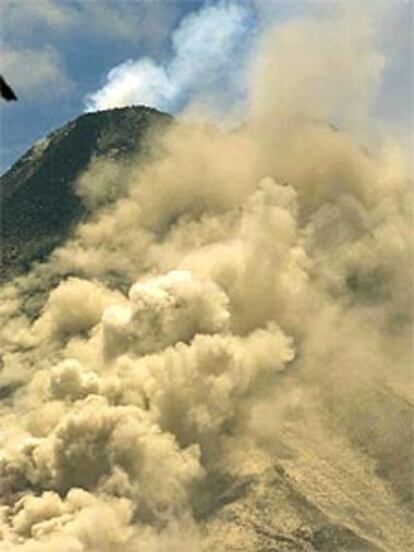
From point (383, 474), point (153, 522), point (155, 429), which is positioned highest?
point (383, 474)

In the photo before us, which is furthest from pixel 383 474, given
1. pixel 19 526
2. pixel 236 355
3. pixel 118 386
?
pixel 19 526

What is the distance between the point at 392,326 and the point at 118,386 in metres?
59.8

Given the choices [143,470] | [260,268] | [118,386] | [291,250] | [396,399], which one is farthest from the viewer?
[291,250]

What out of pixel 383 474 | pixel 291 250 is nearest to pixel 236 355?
pixel 383 474

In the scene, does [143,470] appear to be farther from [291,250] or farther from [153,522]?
[291,250]

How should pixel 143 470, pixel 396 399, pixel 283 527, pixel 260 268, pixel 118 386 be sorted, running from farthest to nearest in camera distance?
1. pixel 260 268
2. pixel 396 399
3. pixel 118 386
4. pixel 143 470
5. pixel 283 527

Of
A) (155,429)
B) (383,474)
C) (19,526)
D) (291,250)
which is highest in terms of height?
(291,250)

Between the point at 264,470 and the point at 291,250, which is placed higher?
the point at 291,250

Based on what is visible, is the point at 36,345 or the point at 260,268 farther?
the point at 36,345

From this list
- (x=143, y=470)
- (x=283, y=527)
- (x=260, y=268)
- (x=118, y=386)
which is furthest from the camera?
(x=260, y=268)

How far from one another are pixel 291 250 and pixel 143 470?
6081 centimetres

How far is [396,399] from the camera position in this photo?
159375 millimetres

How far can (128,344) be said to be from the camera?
516 feet

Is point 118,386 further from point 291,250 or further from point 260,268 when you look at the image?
point 291,250
